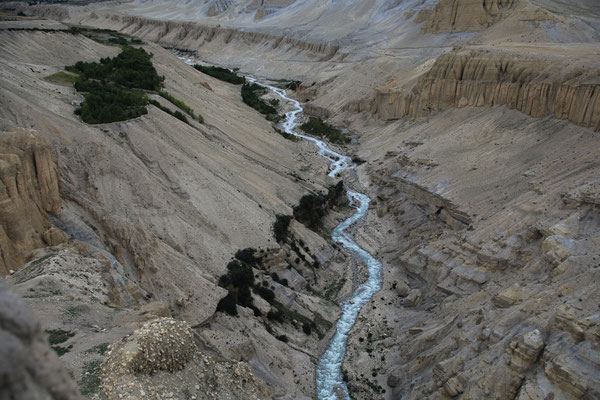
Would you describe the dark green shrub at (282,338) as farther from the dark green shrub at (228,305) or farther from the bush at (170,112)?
the bush at (170,112)

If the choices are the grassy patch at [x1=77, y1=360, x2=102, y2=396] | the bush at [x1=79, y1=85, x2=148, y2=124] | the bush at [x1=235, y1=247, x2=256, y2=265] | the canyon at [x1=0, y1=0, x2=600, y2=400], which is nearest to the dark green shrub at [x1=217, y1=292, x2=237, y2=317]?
the canyon at [x1=0, y1=0, x2=600, y2=400]

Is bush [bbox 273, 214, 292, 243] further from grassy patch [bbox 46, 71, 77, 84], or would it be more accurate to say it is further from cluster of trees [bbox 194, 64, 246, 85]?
cluster of trees [bbox 194, 64, 246, 85]

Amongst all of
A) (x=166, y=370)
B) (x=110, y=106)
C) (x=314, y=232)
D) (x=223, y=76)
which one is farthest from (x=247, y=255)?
(x=223, y=76)

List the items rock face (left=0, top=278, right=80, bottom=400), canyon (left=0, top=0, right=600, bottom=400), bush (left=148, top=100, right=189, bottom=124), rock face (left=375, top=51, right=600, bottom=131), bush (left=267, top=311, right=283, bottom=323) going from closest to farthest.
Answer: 1. rock face (left=0, top=278, right=80, bottom=400)
2. canyon (left=0, top=0, right=600, bottom=400)
3. bush (left=267, top=311, right=283, bottom=323)
4. rock face (left=375, top=51, right=600, bottom=131)
5. bush (left=148, top=100, right=189, bottom=124)

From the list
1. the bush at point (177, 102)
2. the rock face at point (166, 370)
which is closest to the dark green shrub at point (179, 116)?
the bush at point (177, 102)

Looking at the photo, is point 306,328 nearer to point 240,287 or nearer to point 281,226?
point 240,287

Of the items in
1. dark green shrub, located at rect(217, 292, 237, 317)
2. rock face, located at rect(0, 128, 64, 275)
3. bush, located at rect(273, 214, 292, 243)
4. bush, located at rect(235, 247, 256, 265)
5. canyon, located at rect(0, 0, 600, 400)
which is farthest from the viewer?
bush, located at rect(273, 214, 292, 243)

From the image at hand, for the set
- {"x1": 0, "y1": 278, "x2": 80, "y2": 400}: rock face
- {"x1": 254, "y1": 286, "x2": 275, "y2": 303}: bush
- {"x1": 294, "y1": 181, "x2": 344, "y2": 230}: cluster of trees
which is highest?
{"x1": 0, "y1": 278, "x2": 80, "y2": 400}: rock face

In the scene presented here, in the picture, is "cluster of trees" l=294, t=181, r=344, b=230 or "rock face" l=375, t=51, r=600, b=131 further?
"cluster of trees" l=294, t=181, r=344, b=230
